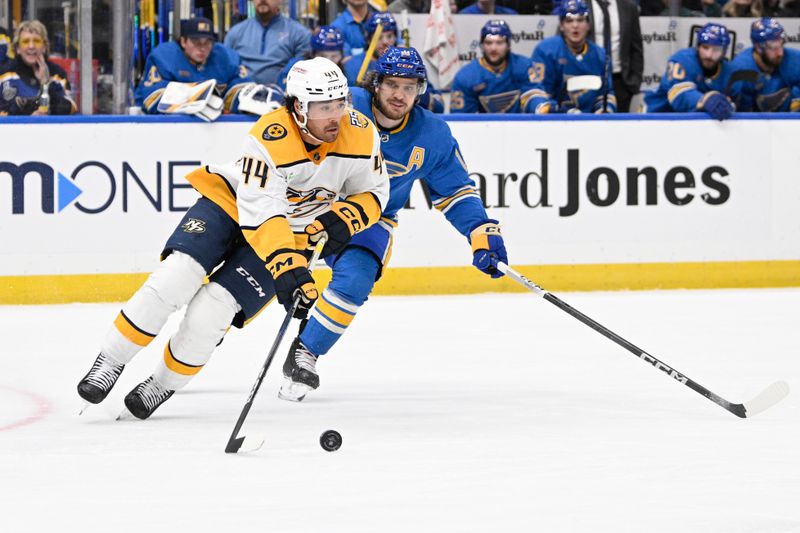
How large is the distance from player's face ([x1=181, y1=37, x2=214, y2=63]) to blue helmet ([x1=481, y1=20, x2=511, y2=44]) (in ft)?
4.73

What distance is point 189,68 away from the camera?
6.61m

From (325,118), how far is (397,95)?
0.55 metres

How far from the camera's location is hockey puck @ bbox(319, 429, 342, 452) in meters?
3.20

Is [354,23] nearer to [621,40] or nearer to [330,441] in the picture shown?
[621,40]

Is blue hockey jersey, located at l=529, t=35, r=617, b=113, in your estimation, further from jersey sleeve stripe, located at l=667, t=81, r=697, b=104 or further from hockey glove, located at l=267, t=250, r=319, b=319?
hockey glove, located at l=267, t=250, r=319, b=319

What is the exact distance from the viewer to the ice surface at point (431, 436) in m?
2.60

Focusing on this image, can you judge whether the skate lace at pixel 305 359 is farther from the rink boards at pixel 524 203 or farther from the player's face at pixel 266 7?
the player's face at pixel 266 7

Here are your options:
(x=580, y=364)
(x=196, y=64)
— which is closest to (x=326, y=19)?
(x=196, y=64)

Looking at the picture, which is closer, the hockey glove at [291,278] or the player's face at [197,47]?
the hockey glove at [291,278]

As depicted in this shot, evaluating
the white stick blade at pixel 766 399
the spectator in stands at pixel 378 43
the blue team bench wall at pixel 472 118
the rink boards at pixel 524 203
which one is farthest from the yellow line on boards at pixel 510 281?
the white stick blade at pixel 766 399

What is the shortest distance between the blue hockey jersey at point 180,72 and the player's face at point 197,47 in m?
0.04

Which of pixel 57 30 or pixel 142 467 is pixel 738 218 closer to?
pixel 57 30

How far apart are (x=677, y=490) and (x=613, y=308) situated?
3409mm

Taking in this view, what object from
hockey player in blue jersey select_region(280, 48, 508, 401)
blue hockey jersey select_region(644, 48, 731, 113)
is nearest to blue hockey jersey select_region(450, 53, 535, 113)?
blue hockey jersey select_region(644, 48, 731, 113)
